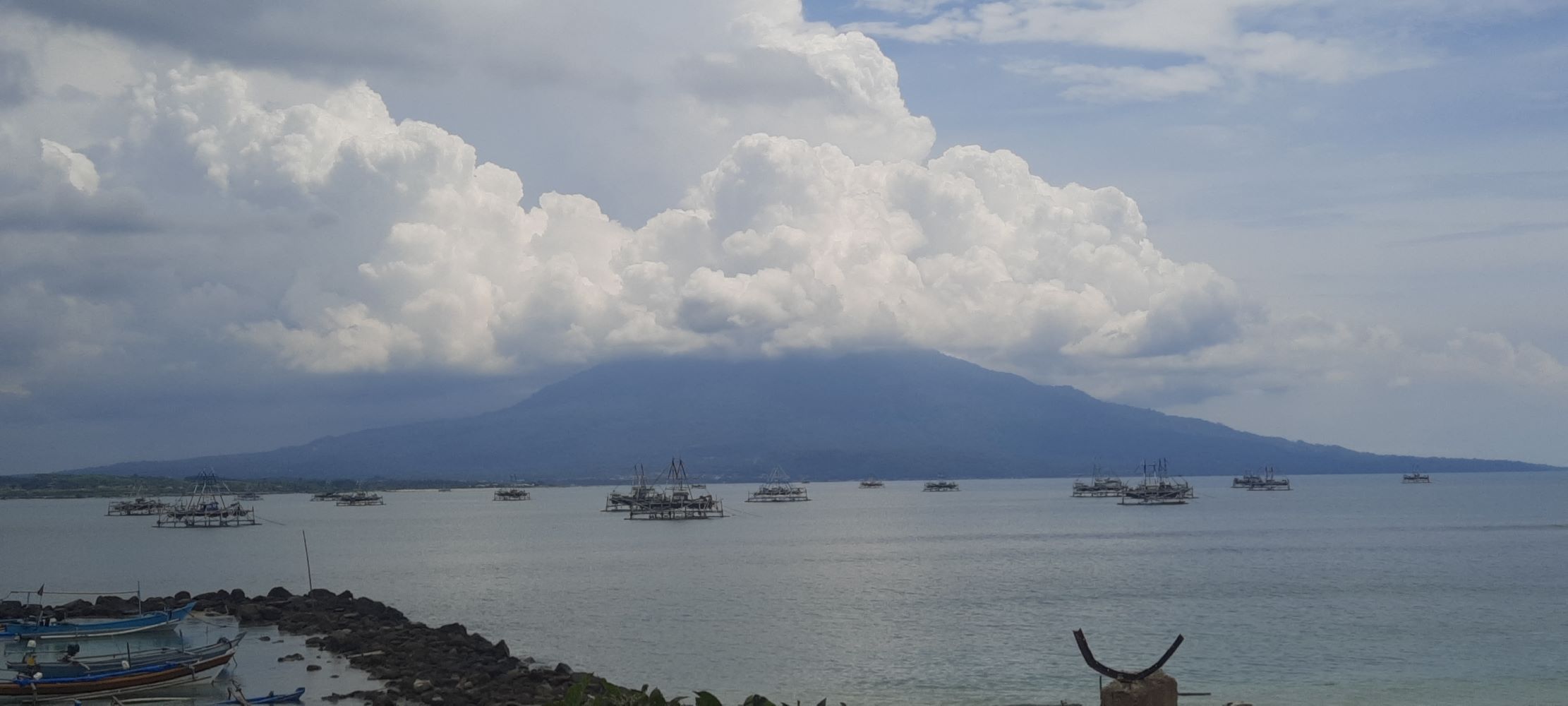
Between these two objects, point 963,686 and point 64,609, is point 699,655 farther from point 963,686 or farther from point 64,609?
point 64,609

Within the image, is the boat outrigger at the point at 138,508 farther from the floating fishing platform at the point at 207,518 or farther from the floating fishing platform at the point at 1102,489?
the floating fishing platform at the point at 1102,489

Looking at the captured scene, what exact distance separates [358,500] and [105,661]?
13927 cm

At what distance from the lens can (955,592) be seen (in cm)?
4728

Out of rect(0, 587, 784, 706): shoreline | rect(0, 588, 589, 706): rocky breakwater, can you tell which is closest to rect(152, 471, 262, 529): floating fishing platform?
rect(0, 588, 589, 706): rocky breakwater

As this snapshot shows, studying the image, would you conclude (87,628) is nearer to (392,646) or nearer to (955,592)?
(392,646)

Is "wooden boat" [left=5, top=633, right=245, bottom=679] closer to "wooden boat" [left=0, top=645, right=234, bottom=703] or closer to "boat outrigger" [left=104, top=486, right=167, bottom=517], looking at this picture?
"wooden boat" [left=0, top=645, right=234, bottom=703]

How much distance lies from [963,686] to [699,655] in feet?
25.6

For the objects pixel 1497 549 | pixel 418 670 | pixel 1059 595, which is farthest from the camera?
pixel 1497 549

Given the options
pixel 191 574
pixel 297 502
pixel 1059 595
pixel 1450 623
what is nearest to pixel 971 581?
pixel 1059 595

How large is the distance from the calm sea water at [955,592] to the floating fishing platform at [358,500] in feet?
161

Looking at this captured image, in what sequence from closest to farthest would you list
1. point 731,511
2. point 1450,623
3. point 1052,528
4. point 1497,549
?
point 1450,623, point 1497,549, point 1052,528, point 731,511

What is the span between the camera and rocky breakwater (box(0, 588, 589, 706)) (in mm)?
25266

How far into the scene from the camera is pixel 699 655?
32875 mm

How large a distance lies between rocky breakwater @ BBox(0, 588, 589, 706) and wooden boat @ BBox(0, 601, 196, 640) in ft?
12.4
